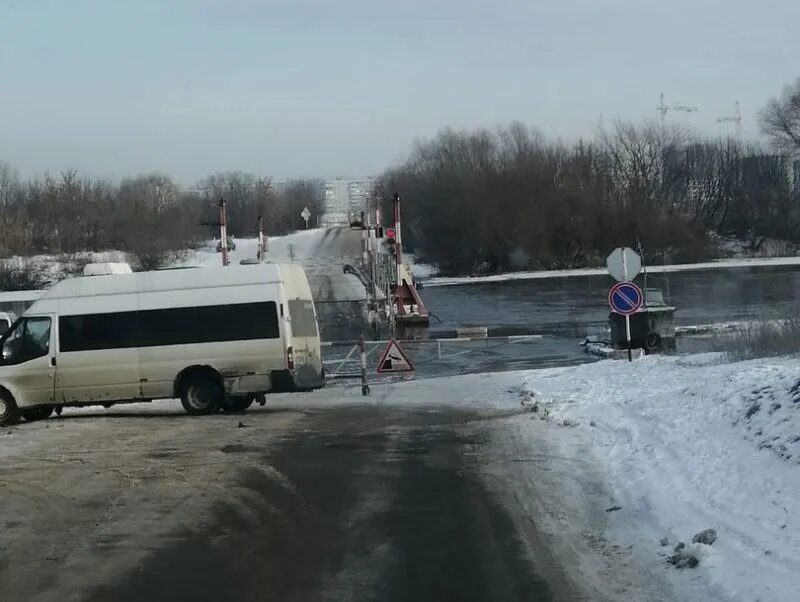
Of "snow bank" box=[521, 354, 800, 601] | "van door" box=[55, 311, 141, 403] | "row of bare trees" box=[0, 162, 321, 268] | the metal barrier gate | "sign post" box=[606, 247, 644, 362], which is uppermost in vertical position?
"row of bare trees" box=[0, 162, 321, 268]

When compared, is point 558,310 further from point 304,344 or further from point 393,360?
point 304,344

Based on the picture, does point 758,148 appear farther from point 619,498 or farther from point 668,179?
point 619,498

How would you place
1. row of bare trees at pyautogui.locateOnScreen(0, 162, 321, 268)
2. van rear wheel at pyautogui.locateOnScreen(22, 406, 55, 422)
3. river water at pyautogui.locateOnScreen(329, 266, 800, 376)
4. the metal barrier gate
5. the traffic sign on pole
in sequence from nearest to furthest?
1. van rear wheel at pyautogui.locateOnScreen(22, 406, 55, 422)
2. the traffic sign on pole
3. the metal barrier gate
4. river water at pyautogui.locateOnScreen(329, 266, 800, 376)
5. row of bare trees at pyautogui.locateOnScreen(0, 162, 321, 268)

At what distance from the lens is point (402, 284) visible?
44125 mm

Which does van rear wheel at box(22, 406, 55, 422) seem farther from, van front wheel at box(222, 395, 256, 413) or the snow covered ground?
the snow covered ground

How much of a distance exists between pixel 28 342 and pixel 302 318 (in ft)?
17.2

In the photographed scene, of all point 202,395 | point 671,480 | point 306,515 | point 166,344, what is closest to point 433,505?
Answer: point 306,515

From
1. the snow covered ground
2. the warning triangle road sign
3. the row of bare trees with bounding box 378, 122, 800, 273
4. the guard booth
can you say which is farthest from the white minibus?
the row of bare trees with bounding box 378, 122, 800, 273

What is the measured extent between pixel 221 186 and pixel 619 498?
130481mm

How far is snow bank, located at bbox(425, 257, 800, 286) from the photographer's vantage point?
81625 mm

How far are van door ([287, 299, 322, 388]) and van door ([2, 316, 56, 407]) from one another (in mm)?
4612

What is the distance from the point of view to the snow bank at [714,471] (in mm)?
6527

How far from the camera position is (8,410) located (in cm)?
1881

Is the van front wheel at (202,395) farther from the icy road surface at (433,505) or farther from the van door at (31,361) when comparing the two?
the icy road surface at (433,505)
